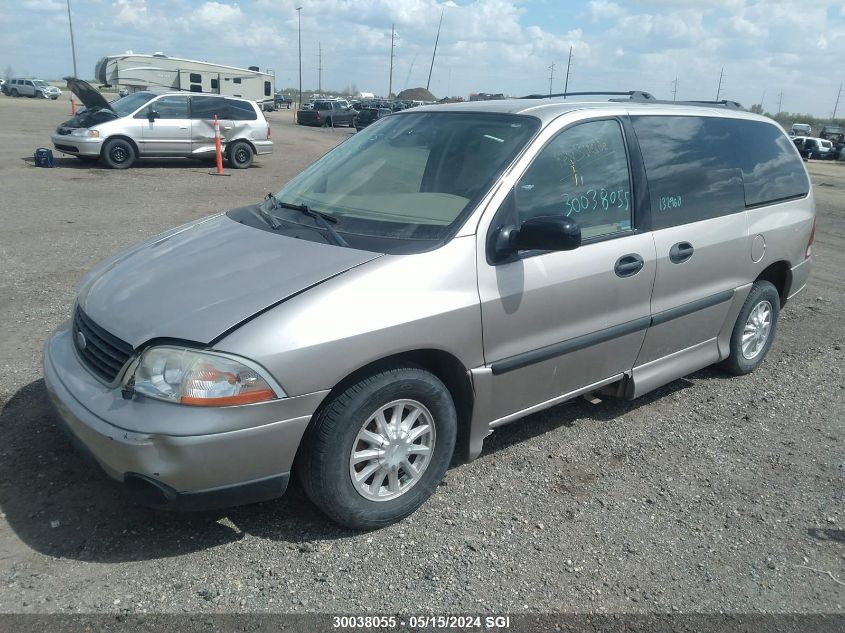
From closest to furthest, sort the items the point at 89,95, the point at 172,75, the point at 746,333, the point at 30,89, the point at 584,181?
the point at 584,181
the point at 746,333
the point at 89,95
the point at 172,75
the point at 30,89

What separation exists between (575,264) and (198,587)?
230cm

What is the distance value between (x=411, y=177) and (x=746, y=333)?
9.60 feet

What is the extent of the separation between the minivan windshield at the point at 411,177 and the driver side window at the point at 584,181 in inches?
7.1

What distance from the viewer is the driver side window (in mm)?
3484

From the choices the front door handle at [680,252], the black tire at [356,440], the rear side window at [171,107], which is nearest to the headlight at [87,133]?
the rear side window at [171,107]

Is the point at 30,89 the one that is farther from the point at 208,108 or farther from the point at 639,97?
the point at 639,97

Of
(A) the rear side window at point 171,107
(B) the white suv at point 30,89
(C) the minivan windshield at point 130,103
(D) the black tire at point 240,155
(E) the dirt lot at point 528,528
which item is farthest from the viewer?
(B) the white suv at point 30,89

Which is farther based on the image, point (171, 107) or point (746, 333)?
point (171, 107)

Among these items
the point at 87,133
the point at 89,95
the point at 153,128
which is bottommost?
the point at 87,133

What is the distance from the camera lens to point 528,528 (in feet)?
10.6

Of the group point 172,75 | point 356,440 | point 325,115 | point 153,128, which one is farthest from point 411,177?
point 325,115

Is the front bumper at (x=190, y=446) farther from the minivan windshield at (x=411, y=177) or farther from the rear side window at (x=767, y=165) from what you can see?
the rear side window at (x=767, y=165)

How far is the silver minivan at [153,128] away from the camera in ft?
50.2

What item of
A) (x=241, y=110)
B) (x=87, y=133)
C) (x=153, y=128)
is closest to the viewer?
(x=87, y=133)
